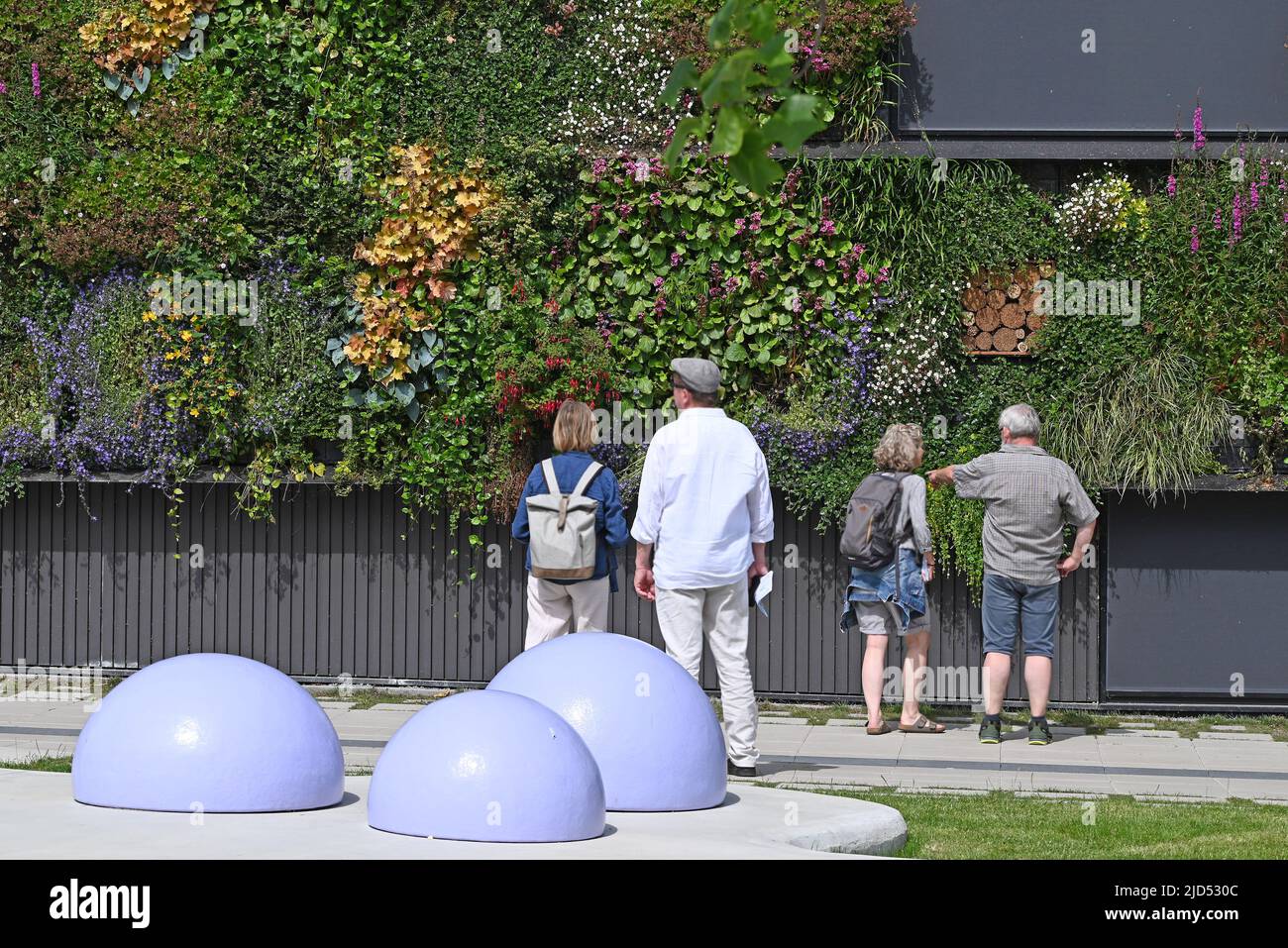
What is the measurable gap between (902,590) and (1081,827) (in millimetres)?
3083

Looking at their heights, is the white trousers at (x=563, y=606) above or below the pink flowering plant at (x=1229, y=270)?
below

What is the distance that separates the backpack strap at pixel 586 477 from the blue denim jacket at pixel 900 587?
2.10m

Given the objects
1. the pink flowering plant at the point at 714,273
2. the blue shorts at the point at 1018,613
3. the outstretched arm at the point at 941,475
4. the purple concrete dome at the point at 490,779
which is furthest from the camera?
the pink flowering plant at the point at 714,273

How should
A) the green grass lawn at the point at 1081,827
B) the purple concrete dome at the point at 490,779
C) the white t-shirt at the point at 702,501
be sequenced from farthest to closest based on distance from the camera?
the white t-shirt at the point at 702,501 → the green grass lawn at the point at 1081,827 → the purple concrete dome at the point at 490,779

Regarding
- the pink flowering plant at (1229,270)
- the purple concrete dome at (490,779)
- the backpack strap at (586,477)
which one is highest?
the pink flowering plant at (1229,270)

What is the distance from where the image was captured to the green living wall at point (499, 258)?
38.0ft

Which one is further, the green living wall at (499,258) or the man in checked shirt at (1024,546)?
the green living wall at (499,258)

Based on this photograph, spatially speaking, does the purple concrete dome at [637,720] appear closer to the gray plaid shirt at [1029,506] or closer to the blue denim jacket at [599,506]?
the blue denim jacket at [599,506]

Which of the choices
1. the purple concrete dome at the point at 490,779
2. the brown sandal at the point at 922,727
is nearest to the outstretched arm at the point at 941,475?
the brown sandal at the point at 922,727

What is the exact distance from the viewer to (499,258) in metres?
12.0

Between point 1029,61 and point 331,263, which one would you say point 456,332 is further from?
point 1029,61

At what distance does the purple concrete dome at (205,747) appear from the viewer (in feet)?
20.9

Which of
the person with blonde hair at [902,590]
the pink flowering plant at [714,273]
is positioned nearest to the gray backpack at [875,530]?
the person with blonde hair at [902,590]
